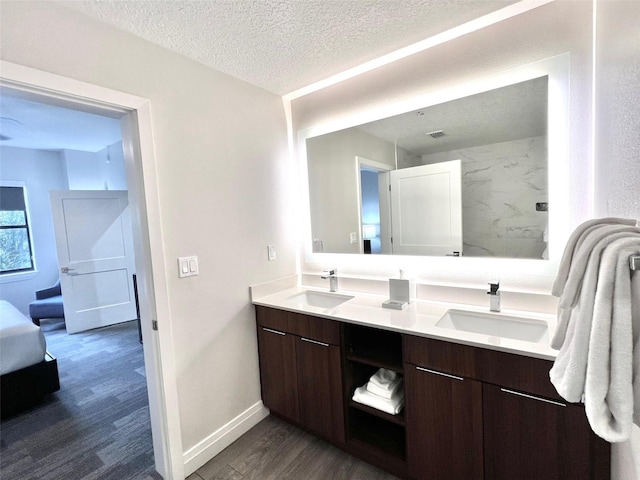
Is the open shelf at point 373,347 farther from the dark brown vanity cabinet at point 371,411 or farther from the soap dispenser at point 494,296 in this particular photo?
the soap dispenser at point 494,296

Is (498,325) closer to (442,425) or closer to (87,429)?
(442,425)

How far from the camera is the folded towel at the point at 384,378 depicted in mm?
1670

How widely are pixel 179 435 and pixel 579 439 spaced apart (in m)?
1.87

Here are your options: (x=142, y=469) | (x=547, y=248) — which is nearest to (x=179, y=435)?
(x=142, y=469)

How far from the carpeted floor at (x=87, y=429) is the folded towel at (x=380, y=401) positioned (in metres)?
1.28

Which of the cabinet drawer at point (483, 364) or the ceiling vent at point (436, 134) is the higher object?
the ceiling vent at point (436, 134)

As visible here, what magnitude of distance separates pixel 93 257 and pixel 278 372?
359 centimetres

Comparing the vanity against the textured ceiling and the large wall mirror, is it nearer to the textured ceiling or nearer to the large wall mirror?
the large wall mirror

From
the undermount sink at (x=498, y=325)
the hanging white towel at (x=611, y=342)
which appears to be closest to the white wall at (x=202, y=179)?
Result: the undermount sink at (x=498, y=325)

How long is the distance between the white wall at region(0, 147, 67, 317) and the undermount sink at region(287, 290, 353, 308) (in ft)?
15.1

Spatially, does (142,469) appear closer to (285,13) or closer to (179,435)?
(179,435)

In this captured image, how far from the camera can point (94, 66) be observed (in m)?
1.40

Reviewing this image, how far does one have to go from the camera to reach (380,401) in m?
1.64

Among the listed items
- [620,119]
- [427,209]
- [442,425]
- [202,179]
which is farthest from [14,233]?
[620,119]
